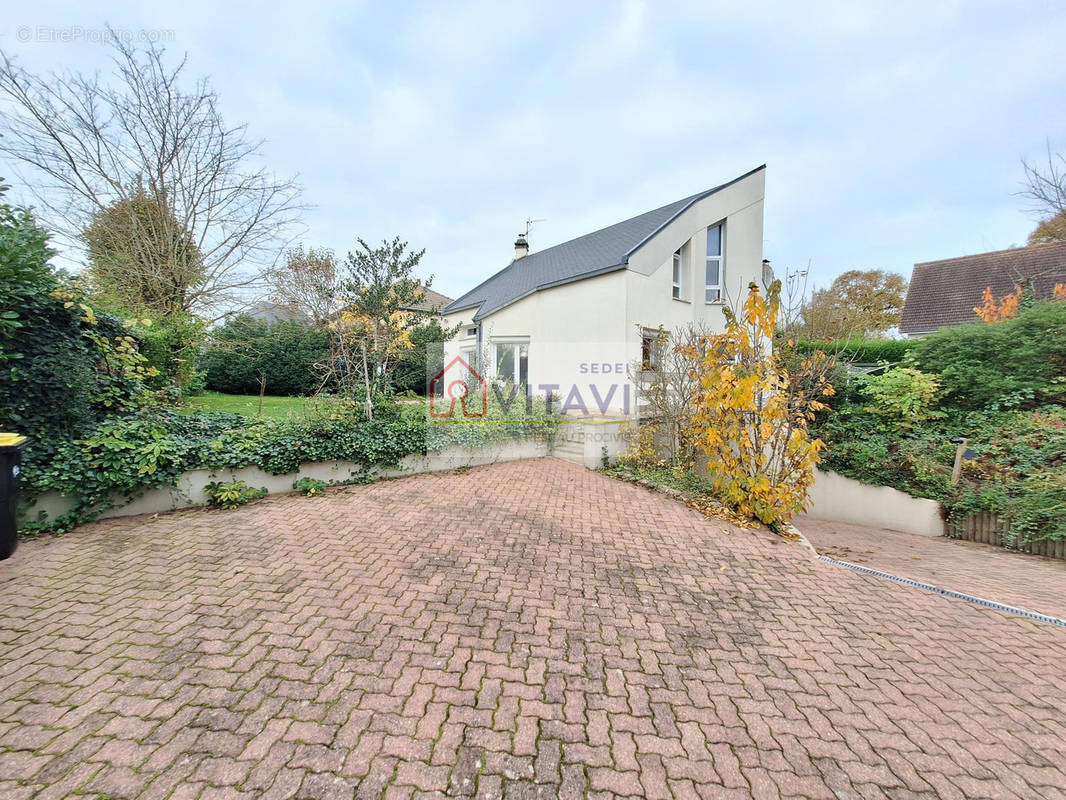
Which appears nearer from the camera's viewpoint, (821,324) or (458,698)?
(458,698)

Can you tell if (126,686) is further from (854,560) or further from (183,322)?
(183,322)

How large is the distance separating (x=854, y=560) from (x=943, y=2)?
376 inches

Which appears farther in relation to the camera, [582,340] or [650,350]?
[582,340]

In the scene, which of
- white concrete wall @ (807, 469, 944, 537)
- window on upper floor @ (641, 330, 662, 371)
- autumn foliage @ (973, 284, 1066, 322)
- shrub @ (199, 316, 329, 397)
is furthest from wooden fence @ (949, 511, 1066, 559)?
shrub @ (199, 316, 329, 397)

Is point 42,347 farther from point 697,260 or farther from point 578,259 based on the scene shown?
point 697,260

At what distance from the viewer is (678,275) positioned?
1172 centimetres

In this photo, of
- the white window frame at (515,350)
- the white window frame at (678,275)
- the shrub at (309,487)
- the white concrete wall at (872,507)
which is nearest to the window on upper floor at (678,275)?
the white window frame at (678,275)

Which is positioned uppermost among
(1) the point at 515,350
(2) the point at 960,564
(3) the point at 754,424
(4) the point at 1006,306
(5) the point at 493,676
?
(4) the point at 1006,306

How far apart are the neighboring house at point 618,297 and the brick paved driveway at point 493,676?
659 centimetres

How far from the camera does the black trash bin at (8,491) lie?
3.38 meters

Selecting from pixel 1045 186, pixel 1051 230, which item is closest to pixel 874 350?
pixel 1045 186

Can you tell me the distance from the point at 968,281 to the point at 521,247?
19356 millimetres

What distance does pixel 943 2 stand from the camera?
22.0ft

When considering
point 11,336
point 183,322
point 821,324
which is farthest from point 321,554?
point 821,324
